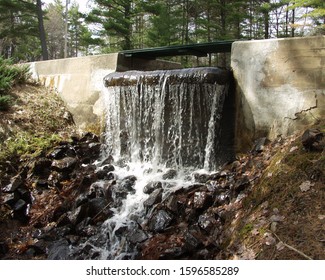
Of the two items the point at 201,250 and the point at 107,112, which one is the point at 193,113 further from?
the point at 201,250

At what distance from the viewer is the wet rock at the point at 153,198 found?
4.96 m

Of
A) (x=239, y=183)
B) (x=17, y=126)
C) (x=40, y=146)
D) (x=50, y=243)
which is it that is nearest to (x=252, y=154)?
(x=239, y=183)

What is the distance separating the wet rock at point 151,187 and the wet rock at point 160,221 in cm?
81

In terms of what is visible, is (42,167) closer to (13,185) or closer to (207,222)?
(13,185)

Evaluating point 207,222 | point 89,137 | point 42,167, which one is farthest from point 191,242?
point 89,137

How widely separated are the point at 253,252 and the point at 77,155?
484 cm

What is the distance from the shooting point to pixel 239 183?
4.46m

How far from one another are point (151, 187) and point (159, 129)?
150 cm

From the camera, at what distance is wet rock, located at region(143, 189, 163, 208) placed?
195 inches

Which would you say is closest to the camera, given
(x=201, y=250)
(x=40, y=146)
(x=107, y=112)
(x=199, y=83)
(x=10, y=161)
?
(x=201, y=250)

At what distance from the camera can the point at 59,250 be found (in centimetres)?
434

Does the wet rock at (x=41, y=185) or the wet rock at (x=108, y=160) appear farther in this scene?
the wet rock at (x=108, y=160)

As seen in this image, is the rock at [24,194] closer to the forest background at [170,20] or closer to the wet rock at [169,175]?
the wet rock at [169,175]

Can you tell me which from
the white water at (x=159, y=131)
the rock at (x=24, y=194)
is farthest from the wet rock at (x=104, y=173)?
the rock at (x=24, y=194)
